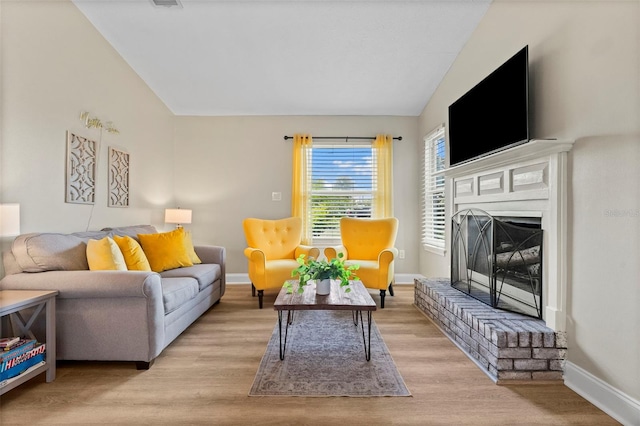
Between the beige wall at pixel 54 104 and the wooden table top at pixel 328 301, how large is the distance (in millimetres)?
2104

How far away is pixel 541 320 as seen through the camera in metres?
2.11

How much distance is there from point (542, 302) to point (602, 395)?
1.88 ft

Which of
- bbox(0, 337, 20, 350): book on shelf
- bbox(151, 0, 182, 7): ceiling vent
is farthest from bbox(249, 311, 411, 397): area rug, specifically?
bbox(151, 0, 182, 7): ceiling vent

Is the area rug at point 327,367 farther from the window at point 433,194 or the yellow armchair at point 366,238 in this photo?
the window at point 433,194

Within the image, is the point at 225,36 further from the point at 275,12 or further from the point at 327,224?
the point at 327,224

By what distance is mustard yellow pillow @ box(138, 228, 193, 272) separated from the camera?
121 inches

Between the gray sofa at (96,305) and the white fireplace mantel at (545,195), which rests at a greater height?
the white fireplace mantel at (545,195)

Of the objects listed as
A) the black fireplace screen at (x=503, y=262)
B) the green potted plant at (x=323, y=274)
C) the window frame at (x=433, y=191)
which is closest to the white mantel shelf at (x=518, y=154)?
the black fireplace screen at (x=503, y=262)

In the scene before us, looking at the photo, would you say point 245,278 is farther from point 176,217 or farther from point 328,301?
point 328,301

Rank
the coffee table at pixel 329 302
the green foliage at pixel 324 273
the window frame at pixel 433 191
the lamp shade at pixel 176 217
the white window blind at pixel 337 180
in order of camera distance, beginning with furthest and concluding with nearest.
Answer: the white window blind at pixel 337 180 → the lamp shade at pixel 176 217 → the window frame at pixel 433 191 → the green foliage at pixel 324 273 → the coffee table at pixel 329 302

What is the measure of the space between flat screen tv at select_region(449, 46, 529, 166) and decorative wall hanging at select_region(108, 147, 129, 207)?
3.73m

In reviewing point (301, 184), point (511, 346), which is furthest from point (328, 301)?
point (301, 184)

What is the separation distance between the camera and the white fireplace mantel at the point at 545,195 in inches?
76.7

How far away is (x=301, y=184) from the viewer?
460 centimetres
